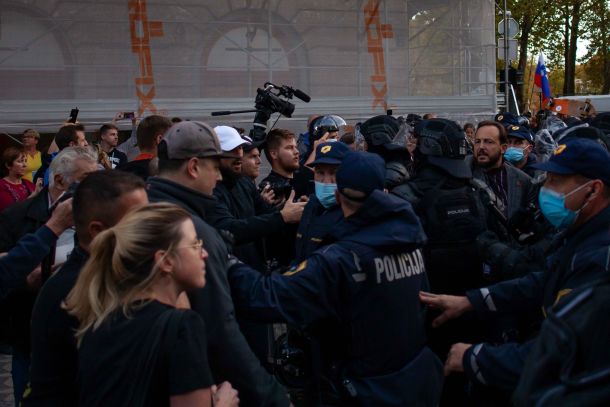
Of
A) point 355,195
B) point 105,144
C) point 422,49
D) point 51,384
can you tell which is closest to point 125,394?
A: point 51,384

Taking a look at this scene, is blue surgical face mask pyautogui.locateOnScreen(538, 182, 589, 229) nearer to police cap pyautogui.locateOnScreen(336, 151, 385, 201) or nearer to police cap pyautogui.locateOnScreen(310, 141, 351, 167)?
police cap pyautogui.locateOnScreen(336, 151, 385, 201)

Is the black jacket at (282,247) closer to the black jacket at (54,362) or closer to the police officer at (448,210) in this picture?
the police officer at (448,210)

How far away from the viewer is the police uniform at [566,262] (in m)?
3.00

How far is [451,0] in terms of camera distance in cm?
1928

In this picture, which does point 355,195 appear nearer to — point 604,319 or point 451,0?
point 604,319

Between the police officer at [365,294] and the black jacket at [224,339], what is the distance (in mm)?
352

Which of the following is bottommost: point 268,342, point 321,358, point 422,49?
point 268,342

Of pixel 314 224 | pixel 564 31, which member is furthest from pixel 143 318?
pixel 564 31

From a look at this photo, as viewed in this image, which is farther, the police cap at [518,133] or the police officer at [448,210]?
the police cap at [518,133]

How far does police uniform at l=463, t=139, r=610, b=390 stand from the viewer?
2996 mm

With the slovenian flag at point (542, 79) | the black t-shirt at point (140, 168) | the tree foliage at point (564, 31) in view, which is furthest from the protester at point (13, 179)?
the tree foliage at point (564, 31)

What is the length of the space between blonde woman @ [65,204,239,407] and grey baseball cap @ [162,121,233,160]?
0.87 metres

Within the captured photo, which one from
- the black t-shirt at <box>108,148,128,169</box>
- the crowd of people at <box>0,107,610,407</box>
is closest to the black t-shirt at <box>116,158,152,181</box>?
the crowd of people at <box>0,107,610,407</box>

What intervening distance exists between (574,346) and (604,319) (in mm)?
100
